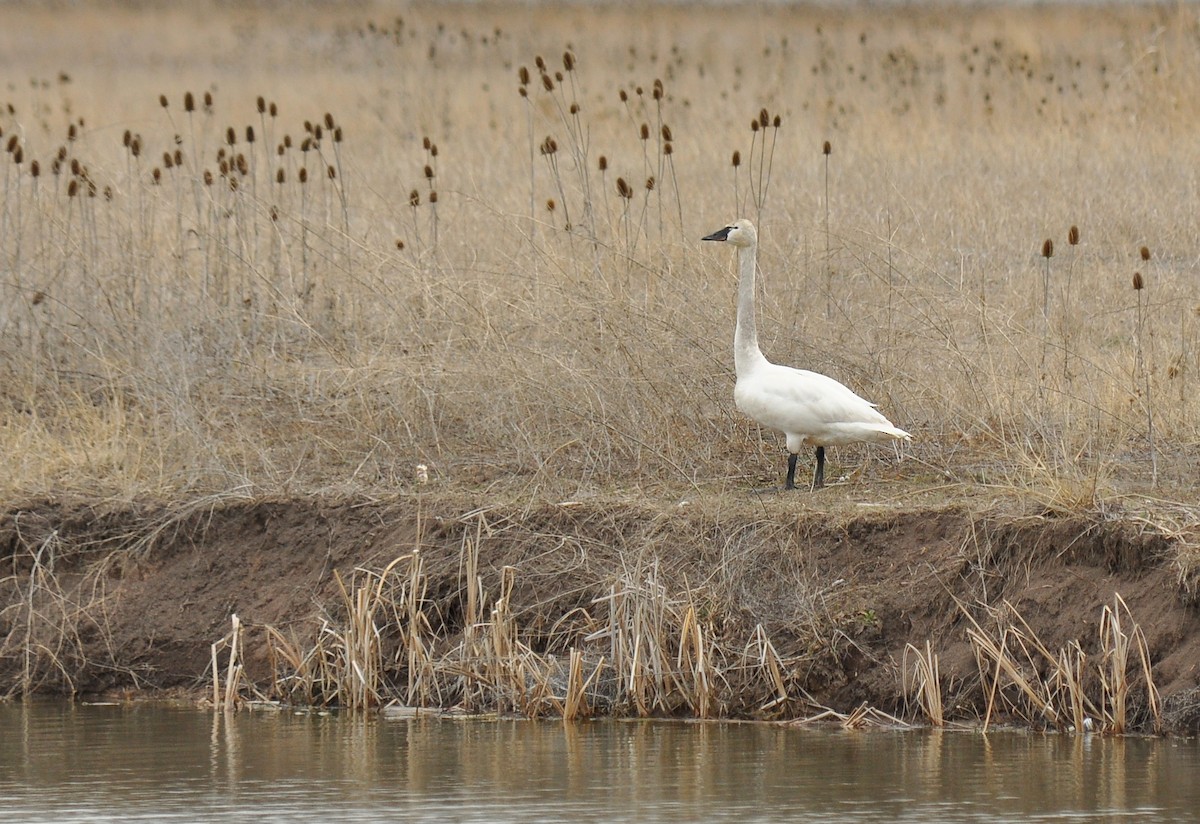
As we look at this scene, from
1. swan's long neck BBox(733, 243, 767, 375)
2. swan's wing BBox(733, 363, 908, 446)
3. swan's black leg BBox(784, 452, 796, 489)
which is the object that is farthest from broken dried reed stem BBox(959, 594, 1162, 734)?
swan's long neck BBox(733, 243, 767, 375)

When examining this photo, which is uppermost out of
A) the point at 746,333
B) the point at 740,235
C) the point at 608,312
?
the point at 740,235

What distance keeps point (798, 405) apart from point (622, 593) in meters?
1.27

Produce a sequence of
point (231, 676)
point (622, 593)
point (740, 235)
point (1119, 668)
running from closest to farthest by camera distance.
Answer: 1. point (1119, 668)
2. point (622, 593)
3. point (231, 676)
4. point (740, 235)

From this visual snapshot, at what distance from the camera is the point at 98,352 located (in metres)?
10.6

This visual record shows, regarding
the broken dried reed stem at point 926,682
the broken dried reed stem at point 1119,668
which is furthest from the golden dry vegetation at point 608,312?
the broken dried reed stem at point 926,682

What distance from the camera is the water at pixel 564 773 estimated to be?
6254mm

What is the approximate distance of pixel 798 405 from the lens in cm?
827

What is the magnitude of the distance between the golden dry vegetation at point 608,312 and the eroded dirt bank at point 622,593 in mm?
263

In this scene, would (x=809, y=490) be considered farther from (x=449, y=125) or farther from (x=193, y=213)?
(x=449, y=125)

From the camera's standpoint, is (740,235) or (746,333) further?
(740,235)

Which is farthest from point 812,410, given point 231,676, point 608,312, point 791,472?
point 231,676

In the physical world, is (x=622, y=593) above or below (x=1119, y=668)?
above

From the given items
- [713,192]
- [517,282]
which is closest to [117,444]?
[517,282]

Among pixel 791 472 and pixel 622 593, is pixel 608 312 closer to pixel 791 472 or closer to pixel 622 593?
pixel 791 472
